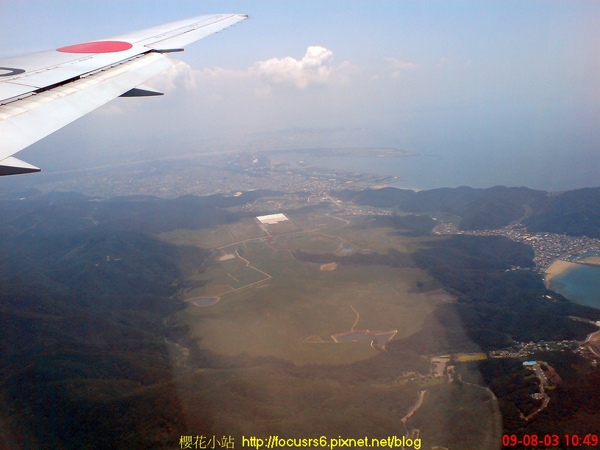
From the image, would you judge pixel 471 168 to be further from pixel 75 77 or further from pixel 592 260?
pixel 75 77

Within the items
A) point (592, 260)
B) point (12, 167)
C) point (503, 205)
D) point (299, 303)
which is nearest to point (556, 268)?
point (592, 260)

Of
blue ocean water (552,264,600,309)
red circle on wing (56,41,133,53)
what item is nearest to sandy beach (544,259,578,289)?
blue ocean water (552,264,600,309)

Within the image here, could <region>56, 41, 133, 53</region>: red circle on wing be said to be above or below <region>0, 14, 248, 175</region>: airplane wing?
above

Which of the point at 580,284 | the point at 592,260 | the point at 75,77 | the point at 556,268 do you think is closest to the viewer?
the point at 75,77

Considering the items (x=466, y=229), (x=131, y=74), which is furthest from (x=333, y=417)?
(x=466, y=229)

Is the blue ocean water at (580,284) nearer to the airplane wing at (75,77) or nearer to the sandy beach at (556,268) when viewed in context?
the sandy beach at (556,268)

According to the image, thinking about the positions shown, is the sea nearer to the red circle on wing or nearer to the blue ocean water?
the blue ocean water
